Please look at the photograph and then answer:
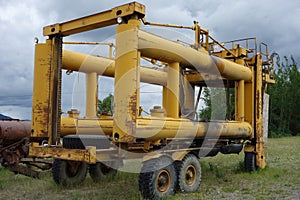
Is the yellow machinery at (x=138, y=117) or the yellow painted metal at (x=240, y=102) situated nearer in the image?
the yellow machinery at (x=138, y=117)

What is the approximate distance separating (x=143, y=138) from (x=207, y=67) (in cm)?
330

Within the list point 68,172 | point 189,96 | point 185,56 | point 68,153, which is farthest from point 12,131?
point 189,96

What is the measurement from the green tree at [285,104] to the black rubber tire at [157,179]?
35.4 m

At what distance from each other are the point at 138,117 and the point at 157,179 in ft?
4.17

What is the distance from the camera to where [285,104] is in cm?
4106

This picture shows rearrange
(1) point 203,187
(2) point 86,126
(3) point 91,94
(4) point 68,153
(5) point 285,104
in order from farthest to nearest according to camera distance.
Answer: (5) point 285,104, (3) point 91,94, (2) point 86,126, (1) point 203,187, (4) point 68,153

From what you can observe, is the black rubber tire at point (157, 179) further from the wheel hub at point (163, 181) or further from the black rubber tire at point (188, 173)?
the black rubber tire at point (188, 173)

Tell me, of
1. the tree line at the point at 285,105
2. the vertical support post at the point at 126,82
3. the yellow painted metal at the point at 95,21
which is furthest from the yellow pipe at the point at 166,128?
→ the tree line at the point at 285,105

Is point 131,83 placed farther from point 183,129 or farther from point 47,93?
point 47,93

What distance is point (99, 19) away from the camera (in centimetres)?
744

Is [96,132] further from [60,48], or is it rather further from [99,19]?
[99,19]

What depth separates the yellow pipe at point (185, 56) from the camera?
7.13 m

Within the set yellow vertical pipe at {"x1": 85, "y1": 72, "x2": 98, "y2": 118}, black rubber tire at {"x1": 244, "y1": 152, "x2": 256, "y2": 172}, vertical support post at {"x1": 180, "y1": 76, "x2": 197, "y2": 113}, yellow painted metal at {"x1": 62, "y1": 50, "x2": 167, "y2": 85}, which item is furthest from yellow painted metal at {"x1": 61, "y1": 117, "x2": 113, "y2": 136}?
black rubber tire at {"x1": 244, "y1": 152, "x2": 256, "y2": 172}

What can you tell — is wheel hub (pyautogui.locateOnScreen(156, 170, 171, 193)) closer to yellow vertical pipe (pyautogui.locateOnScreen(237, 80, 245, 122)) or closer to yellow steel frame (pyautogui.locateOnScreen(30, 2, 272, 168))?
yellow steel frame (pyautogui.locateOnScreen(30, 2, 272, 168))
